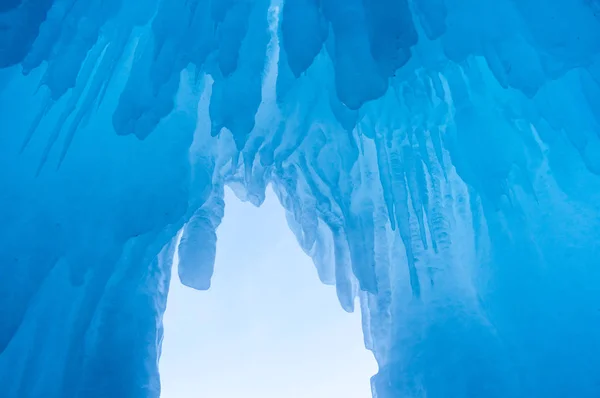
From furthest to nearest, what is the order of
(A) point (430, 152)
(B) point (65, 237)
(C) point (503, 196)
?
(A) point (430, 152) < (C) point (503, 196) < (B) point (65, 237)

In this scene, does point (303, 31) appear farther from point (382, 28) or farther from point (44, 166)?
point (44, 166)

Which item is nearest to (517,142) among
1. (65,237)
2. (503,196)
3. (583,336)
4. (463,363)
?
(503,196)

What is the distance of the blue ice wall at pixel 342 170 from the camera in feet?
14.4

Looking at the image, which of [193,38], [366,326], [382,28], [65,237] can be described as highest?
[193,38]

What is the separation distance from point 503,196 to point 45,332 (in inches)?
195

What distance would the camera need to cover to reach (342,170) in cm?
590

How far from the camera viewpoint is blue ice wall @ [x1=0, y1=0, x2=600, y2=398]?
438 cm

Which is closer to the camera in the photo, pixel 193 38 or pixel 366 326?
pixel 193 38

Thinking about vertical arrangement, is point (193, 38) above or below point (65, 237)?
above

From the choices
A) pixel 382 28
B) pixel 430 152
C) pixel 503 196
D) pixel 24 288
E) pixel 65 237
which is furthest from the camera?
pixel 430 152

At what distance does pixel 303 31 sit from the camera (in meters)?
4.40

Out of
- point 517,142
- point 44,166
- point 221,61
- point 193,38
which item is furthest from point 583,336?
point 44,166

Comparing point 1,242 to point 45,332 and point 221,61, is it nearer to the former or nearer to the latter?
point 45,332

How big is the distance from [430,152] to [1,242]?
467cm
